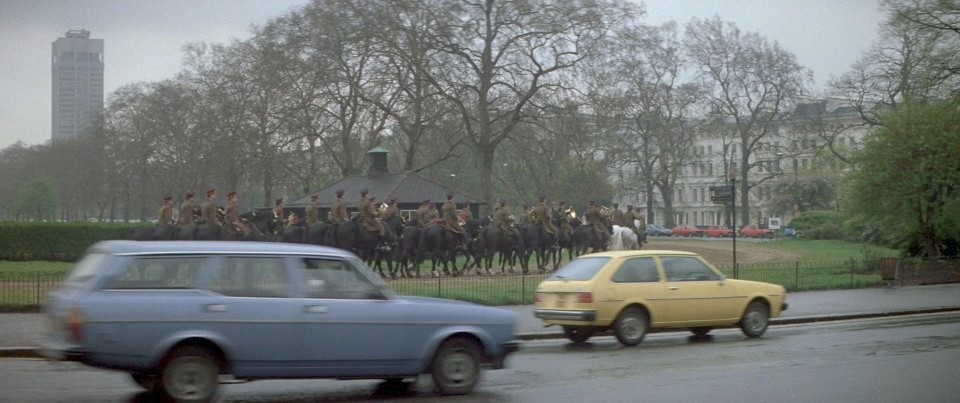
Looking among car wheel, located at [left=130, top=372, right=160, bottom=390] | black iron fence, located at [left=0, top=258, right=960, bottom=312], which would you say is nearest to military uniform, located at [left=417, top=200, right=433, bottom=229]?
black iron fence, located at [left=0, top=258, right=960, bottom=312]

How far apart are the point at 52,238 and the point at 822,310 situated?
28657mm

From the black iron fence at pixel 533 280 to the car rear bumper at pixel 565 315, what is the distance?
628cm

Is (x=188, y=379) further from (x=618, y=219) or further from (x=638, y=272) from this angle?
(x=618, y=219)

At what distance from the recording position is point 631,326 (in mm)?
18766

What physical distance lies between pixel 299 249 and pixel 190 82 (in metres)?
69.0

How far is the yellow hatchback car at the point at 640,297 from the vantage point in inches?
728

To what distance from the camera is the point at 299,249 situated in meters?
12.7

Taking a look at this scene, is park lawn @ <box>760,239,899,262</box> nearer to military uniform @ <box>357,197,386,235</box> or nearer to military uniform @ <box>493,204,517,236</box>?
military uniform @ <box>493,204,517,236</box>

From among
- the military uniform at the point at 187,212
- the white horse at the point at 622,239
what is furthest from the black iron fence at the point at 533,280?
the military uniform at the point at 187,212

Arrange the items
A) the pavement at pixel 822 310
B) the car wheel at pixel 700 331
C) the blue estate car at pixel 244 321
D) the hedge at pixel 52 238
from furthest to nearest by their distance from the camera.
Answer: the hedge at pixel 52 238
the car wheel at pixel 700 331
the pavement at pixel 822 310
the blue estate car at pixel 244 321

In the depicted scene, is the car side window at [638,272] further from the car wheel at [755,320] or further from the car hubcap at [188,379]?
the car hubcap at [188,379]

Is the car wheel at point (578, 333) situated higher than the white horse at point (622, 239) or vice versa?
the white horse at point (622, 239)

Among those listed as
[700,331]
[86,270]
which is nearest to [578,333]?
[700,331]

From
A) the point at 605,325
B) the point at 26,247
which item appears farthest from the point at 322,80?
the point at 605,325
